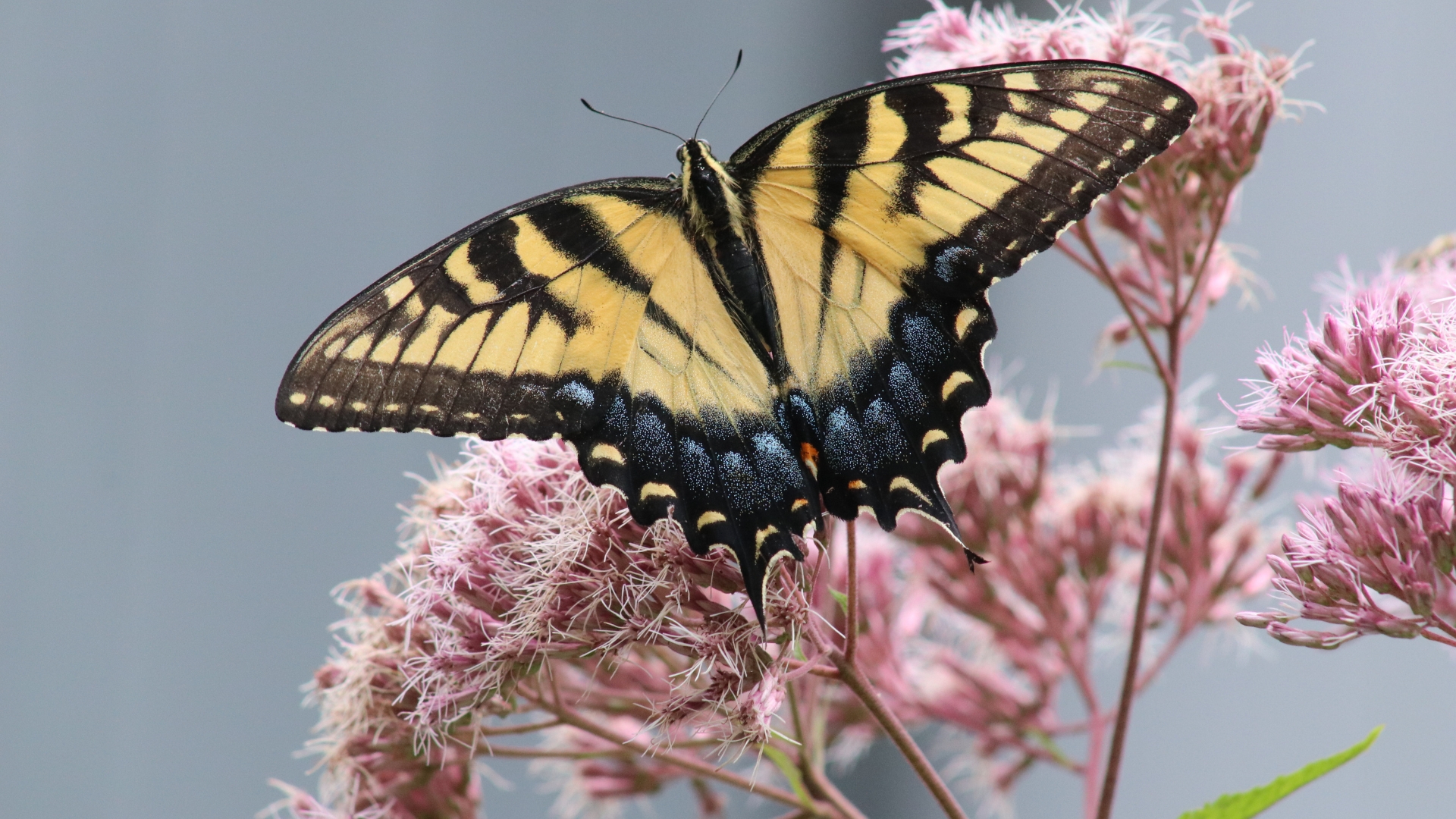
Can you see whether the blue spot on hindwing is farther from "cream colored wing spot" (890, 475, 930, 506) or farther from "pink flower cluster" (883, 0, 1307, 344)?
"pink flower cluster" (883, 0, 1307, 344)

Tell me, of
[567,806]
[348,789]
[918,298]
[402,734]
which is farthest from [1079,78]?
[567,806]

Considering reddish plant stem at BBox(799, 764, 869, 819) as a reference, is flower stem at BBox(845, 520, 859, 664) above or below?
above

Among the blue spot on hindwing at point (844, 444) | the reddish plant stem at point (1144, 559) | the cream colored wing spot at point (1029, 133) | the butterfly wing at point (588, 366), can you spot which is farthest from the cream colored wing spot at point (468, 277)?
the reddish plant stem at point (1144, 559)

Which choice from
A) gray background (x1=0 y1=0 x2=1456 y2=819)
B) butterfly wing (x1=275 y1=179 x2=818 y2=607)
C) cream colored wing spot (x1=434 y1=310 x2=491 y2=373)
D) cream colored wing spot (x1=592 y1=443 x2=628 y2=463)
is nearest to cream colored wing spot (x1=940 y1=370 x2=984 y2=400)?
butterfly wing (x1=275 y1=179 x2=818 y2=607)

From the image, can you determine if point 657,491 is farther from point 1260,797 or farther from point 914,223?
point 1260,797

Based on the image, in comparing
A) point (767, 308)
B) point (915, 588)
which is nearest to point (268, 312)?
point (915, 588)

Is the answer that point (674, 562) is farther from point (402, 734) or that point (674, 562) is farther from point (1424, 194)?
point (1424, 194)

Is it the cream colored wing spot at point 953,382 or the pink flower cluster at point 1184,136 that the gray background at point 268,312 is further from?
the cream colored wing spot at point 953,382
